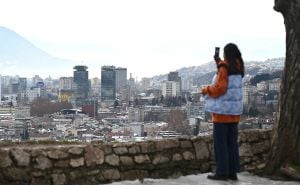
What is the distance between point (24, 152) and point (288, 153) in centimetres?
292

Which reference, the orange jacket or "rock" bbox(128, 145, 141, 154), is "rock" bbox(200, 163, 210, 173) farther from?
the orange jacket

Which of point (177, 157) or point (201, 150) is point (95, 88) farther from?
point (177, 157)

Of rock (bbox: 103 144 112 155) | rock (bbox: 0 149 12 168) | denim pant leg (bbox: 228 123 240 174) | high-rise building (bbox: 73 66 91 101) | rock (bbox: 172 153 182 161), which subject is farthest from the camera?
high-rise building (bbox: 73 66 91 101)

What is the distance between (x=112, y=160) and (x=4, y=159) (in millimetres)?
1194

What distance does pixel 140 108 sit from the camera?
4494 centimetres

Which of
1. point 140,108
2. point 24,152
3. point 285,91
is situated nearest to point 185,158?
point 285,91

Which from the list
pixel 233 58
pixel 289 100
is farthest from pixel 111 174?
pixel 289 100

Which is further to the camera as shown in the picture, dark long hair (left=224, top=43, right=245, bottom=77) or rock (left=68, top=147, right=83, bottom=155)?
rock (left=68, top=147, right=83, bottom=155)

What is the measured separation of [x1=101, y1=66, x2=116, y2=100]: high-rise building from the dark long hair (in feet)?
203

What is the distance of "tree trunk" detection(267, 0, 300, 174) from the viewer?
20.0 ft

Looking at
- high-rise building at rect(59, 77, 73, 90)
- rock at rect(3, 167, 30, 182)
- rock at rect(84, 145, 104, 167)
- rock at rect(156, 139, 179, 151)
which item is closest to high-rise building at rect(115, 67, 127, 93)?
high-rise building at rect(59, 77, 73, 90)

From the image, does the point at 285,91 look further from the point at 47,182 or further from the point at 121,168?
the point at 47,182

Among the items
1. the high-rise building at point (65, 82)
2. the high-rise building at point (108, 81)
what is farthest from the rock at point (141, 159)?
the high-rise building at point (65, 82)

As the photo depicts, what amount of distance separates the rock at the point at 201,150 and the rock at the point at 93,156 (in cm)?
126
